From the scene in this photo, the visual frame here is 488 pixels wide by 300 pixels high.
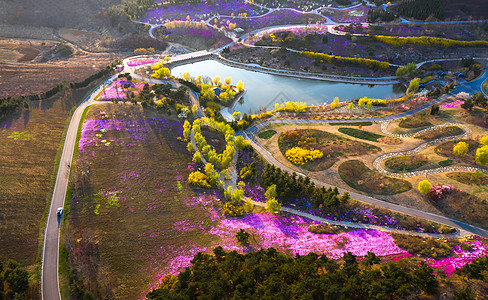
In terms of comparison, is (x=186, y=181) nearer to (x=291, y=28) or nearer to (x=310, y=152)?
(x=310, y=152)

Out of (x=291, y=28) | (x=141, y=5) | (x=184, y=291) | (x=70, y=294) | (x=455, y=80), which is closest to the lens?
(x=184, y=291)

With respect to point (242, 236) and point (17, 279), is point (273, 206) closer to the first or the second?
point (242, 236)

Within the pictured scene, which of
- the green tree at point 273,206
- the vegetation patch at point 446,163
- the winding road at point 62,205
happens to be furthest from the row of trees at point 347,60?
the green tree at point 273,206

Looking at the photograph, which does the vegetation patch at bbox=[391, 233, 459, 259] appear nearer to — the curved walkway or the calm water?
the curved walkway

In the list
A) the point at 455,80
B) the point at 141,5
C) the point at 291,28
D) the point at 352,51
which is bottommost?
the point at 455,80

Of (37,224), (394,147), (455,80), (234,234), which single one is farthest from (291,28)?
(37,224)

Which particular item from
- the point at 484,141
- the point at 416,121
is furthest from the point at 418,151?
the point at 416,121
